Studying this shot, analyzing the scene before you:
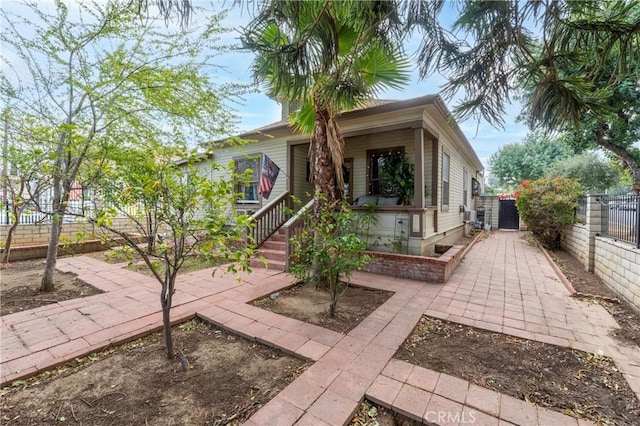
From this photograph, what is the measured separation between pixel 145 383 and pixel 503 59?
14.2 ft

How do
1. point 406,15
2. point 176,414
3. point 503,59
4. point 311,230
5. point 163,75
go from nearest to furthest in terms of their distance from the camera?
point 176,414 < point 406,15 < point 503,59 < point 311,230 < point 163,75

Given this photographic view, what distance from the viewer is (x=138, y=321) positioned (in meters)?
3.29

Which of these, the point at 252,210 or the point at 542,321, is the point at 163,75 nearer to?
the point at 252,210

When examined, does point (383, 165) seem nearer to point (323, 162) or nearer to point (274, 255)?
point (323, 162)

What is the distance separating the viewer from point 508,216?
1548 cm

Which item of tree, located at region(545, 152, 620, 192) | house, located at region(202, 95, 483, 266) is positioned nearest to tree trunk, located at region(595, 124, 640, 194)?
house, located at region(202, 95, 483, 266)

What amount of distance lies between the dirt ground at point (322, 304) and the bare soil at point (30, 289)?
307 cm

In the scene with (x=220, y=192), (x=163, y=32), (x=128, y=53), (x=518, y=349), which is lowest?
(x=518, y=349)

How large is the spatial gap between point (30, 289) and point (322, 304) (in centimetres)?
485

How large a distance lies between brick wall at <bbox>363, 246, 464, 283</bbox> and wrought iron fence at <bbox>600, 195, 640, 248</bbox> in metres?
2.59

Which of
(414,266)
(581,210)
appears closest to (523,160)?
(581,210)

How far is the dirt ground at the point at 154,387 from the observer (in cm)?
188

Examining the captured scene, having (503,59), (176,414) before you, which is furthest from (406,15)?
(176,414)

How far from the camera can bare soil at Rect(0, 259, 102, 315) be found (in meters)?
3.88
